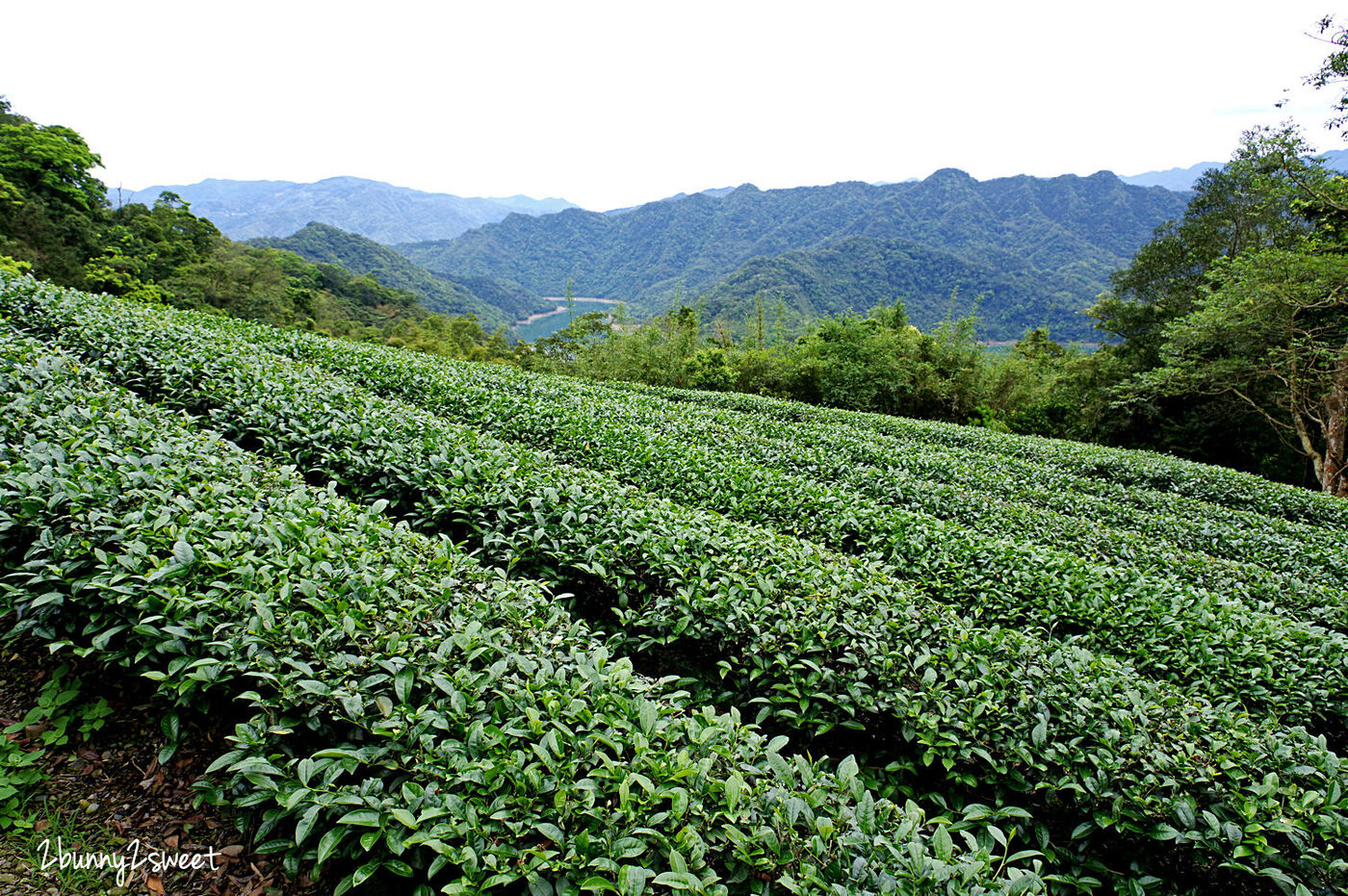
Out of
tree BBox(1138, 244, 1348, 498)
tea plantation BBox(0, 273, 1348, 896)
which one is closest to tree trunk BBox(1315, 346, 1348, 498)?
tree BBox(1138, 244, 1348, 498)

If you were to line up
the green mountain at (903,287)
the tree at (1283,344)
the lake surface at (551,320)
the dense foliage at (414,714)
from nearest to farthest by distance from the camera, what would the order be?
the dense foliage at (414,714), the tree at (1283,344), the green mountain at (903,287), the lake surface at (551,320)

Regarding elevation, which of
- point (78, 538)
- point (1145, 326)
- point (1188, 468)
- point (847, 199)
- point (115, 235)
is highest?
point (847, 199)

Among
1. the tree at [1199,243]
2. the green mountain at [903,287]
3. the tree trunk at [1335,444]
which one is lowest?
the tree trunk at [1335,444]

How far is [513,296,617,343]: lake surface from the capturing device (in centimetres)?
7819

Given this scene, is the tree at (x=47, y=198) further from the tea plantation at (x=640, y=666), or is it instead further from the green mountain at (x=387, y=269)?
the green mountain at (x=387, y=269)

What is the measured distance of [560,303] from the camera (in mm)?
111938

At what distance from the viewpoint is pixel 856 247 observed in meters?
78.6

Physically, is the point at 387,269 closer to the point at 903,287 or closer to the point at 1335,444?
the point at 903,287

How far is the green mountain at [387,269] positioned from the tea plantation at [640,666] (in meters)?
69.4

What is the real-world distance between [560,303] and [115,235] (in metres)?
88.7

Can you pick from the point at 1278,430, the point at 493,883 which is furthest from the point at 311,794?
the point at 1278,430

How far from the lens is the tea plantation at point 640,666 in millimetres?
1489

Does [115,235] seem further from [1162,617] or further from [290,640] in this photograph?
[1162,617]

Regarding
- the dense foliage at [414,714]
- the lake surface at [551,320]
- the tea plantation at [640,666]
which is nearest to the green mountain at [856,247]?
the lake surface at [551,320]
